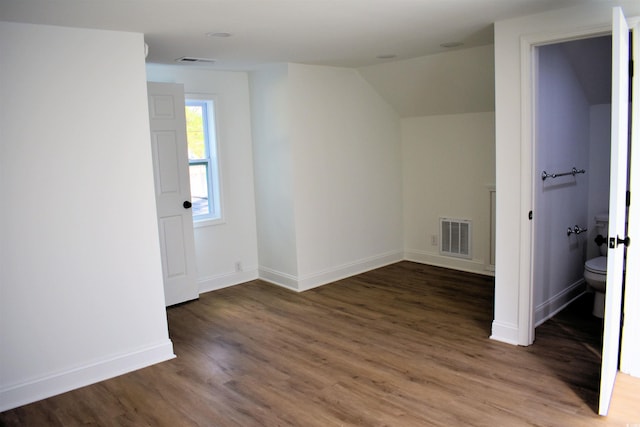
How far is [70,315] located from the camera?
312cm

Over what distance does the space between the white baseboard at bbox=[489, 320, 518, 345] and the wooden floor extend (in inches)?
2.8

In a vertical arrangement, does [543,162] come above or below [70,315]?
above

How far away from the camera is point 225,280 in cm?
516

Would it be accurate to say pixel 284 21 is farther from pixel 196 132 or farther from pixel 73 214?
pixel 196 132

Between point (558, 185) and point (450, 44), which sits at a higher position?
point (450, 44)

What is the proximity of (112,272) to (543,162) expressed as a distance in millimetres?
3053

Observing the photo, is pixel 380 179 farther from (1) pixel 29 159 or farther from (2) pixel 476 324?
(1) pixel 29 159

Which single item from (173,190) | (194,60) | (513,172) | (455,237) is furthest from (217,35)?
(455,237)

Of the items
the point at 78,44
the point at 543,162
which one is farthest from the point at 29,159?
the point at 543,162

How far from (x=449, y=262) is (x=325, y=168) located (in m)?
1.74

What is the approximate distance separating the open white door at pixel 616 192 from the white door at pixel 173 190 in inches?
134

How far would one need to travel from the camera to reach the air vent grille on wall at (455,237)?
5.36 m

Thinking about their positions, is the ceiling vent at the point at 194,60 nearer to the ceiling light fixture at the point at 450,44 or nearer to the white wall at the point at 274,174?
the white wall at the point at 274,174

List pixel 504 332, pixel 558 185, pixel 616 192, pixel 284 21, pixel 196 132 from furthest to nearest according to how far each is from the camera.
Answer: pixel 196 132
pixel 558 185
pixel 504 332
pixel 284 21
pixel 616 192
